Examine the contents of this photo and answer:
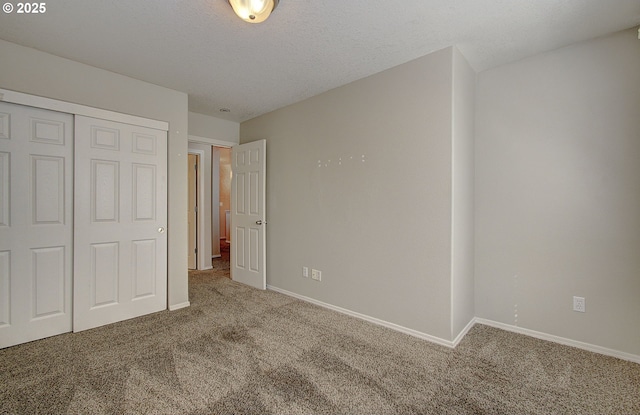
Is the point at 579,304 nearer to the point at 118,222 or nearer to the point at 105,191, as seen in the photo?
the point at 118,222

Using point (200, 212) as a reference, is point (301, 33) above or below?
above

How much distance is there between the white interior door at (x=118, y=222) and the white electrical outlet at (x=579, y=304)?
407cm

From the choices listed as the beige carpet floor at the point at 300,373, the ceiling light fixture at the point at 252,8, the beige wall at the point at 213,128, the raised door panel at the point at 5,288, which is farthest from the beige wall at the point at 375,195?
the raised door panel at the point at 5,288

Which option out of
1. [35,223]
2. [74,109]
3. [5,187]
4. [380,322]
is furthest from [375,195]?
[5,187]

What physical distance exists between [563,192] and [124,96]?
4336 millimetres

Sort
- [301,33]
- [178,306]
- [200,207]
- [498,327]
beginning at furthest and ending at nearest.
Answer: [200,207]
[178,306]
[498,327]
[301,33]

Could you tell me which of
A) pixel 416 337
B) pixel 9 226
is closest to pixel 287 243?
pixel 416 337

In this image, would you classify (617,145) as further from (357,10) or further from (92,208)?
(92,208)

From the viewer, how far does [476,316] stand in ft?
9.62

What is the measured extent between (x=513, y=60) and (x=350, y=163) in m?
1.79

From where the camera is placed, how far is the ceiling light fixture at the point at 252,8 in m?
1.74

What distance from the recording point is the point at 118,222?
9.70 ft

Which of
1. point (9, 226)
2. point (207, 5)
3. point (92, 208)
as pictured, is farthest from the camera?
point (92, 208)

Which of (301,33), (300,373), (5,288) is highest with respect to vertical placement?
(301,33)
